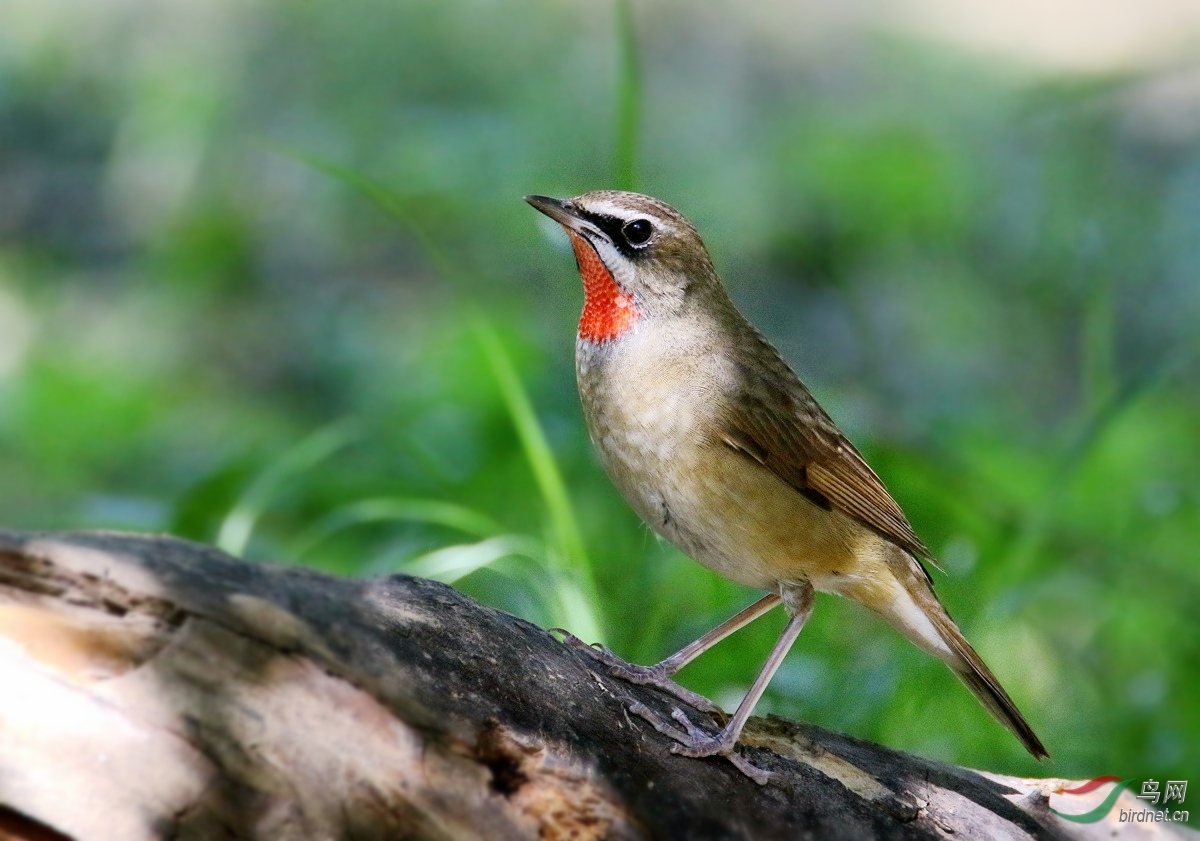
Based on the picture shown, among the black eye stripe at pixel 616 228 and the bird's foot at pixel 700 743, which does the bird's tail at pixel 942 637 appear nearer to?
the bird's foot at pixel 700 743

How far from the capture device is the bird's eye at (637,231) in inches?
141

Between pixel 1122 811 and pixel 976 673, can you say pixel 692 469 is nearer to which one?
pixel 976 673

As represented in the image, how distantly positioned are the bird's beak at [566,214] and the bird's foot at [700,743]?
131 cm

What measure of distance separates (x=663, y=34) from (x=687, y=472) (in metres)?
7.30

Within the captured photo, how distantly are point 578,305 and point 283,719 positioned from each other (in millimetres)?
4727

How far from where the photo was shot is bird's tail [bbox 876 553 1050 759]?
3.82m

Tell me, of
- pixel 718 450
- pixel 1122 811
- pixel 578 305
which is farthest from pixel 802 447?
pixel 578 305

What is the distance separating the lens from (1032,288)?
7695 millimetres

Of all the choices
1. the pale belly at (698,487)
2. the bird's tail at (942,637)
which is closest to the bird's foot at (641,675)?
the pale belly at (698,487)

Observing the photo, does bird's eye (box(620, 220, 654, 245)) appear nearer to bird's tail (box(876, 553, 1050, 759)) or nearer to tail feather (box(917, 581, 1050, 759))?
bird's tail (box(876, 553, 1050, 759))

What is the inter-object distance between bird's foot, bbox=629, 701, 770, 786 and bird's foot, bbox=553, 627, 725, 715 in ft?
0.64

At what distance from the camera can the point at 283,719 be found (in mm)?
2268

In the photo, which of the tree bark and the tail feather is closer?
the tree bark

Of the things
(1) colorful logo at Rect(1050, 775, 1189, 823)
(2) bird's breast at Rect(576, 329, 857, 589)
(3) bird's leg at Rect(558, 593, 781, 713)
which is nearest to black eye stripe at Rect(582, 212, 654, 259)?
(2) bird's breast at Rect(576, 329, 857, 589)
